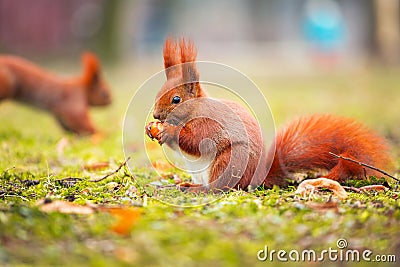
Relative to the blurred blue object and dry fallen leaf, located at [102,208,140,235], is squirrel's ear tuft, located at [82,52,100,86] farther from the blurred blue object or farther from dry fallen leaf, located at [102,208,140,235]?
the blurred blue object

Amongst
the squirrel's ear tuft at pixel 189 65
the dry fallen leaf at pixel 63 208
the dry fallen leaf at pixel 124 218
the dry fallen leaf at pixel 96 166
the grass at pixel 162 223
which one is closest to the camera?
the grass at pixel 162 223

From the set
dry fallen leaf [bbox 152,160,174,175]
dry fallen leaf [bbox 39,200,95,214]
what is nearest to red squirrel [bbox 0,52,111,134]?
dry fallen leaf [bbox 152,160,174,175]

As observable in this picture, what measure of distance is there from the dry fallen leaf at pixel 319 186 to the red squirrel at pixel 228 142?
0.13 metres

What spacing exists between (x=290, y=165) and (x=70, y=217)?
1.14m

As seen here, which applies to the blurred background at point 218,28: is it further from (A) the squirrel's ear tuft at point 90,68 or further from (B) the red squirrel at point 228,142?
(B) the red squirrel at point 228,142

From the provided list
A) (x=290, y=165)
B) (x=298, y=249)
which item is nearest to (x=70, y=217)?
(x=298, y=249)

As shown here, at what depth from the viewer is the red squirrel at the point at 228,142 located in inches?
116

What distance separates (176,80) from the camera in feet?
9.81

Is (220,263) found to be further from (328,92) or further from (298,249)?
(328,92)

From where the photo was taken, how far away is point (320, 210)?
2.74m

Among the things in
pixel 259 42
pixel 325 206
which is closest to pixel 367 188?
pixel 325 206

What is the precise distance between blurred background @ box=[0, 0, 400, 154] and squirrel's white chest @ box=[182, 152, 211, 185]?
2.82 m

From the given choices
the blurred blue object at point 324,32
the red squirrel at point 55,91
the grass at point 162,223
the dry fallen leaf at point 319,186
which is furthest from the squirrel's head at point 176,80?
the blurred blue object at point 324,32

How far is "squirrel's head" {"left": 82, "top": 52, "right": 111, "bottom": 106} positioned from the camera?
6009 millimetres
